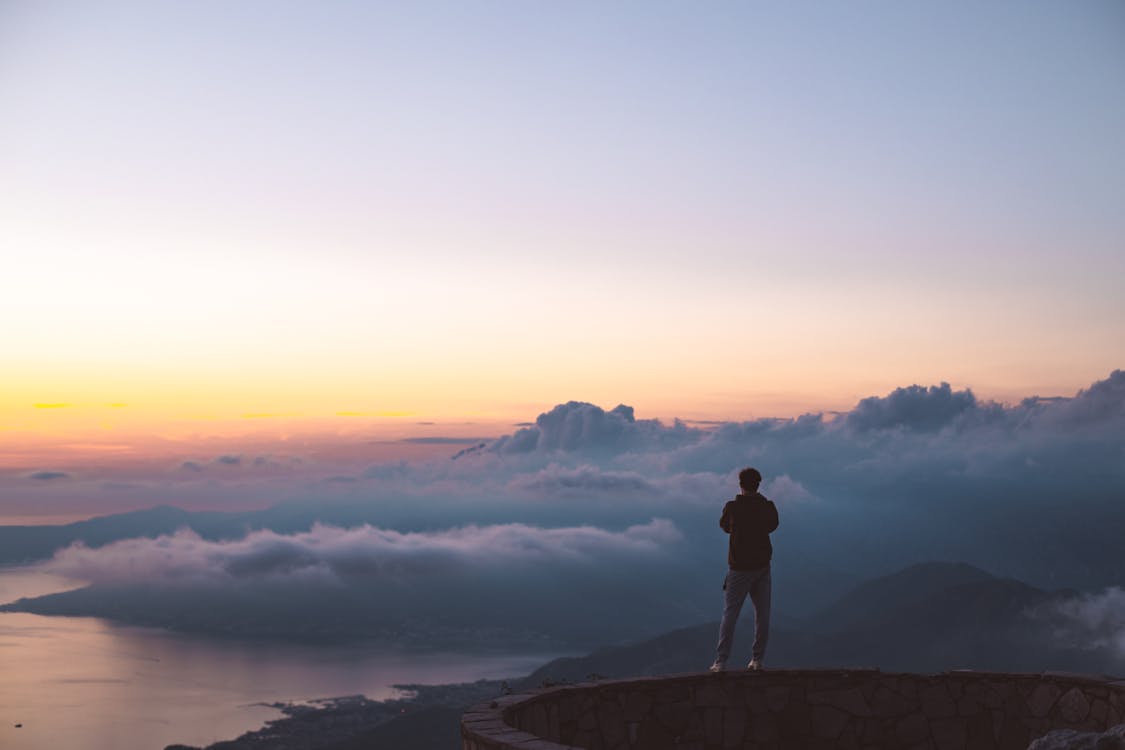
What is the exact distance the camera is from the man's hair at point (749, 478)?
986cm

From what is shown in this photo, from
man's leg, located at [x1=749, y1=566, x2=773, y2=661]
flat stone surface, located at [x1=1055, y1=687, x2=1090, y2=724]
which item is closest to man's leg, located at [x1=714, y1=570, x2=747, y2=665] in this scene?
man's leg, located at [x1=749, y1=566, x2=773, y2=661]

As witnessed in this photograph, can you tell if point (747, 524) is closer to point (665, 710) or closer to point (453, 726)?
point (665, 710)

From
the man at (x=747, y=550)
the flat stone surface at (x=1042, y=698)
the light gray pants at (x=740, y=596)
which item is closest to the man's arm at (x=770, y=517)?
the man at (x=747, y=550)

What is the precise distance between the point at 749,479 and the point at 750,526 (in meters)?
0.47

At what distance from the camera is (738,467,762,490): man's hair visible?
32.3ft

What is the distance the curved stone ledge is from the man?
51 centimetres

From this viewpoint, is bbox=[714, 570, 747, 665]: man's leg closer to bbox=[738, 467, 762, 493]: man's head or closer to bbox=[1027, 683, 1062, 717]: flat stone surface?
bbox=[738, 467, 762, 493]: man's head

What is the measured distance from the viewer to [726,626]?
10172mm

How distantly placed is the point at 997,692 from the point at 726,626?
281 centimetres

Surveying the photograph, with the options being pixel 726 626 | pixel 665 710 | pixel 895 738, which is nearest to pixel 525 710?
pixel 665 710

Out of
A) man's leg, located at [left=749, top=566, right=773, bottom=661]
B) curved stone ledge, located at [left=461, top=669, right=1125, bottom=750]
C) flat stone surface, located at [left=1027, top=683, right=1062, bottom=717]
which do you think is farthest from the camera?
man's leg, located at [left=749, top=566, right=773, bottom=661]

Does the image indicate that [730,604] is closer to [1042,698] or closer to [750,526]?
[750,526]

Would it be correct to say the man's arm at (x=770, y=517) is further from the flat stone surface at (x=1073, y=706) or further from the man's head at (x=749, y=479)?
the flat stone surface at (x=1073, y=706)

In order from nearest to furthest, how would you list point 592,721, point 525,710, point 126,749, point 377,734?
point 525,710
point 592,721
point 126,749
point 377,734
